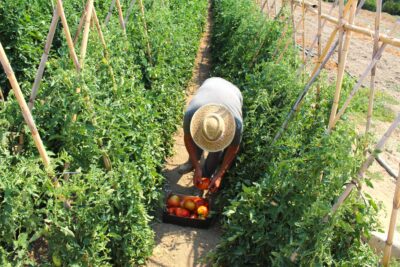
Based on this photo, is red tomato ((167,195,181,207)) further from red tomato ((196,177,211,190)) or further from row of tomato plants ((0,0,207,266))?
red tomato ((196,177,211,190))

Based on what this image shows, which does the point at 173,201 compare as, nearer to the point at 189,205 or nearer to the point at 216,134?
the point at 189,205

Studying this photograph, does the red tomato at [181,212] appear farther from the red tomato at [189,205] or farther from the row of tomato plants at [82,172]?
the row of tomato plants at [82,172]

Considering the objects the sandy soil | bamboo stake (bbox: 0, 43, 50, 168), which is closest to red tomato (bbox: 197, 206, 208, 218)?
the sandy soil

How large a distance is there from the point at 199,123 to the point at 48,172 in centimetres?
158

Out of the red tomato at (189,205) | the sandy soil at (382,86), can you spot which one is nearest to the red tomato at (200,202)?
the red tomato at (189,205)

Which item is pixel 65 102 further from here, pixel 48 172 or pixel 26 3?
pixel 26 3

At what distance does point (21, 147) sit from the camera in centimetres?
240

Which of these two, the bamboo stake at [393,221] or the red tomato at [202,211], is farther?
the red tomato at [202,211]

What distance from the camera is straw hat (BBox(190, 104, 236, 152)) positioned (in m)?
3.38

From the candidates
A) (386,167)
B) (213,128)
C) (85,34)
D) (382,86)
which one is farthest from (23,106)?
(382,86)

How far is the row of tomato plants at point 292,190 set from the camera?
7.97 feet

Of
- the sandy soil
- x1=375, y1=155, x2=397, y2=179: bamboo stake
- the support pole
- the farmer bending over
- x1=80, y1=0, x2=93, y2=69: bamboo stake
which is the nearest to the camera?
the support pole

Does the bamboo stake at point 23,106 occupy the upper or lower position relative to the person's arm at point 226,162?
upper

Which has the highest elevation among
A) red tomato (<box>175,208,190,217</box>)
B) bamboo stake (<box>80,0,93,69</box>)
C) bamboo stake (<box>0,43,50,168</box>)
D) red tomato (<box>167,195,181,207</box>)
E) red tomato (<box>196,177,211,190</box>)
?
bamboo stake (<box>80,0,93,69</box>)
